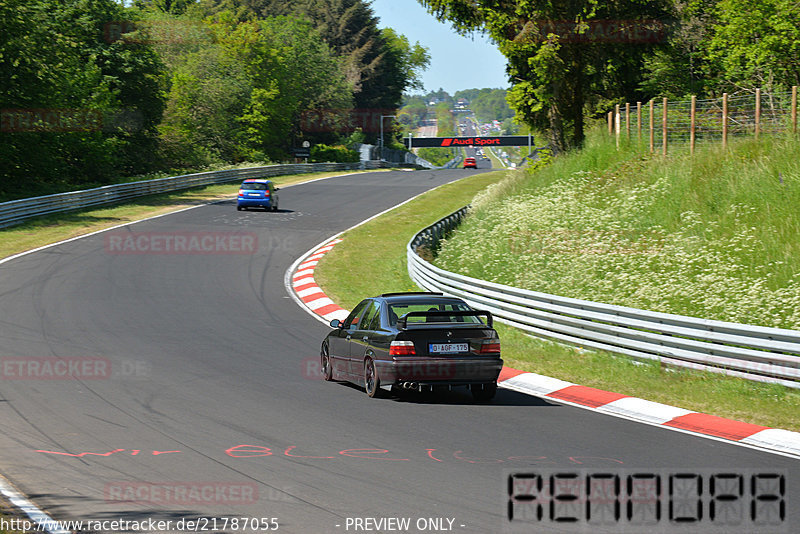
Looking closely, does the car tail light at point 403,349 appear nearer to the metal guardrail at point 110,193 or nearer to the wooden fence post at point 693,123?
the wooden fence post at point 693,123

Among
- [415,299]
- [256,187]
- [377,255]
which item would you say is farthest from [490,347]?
[256,187]

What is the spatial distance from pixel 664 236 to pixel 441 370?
12105mm

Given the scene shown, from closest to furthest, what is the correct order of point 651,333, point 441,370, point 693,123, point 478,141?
point 441,370
point 651,333
point 693,123
point 478,141

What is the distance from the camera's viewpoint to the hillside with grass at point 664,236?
56.8ft

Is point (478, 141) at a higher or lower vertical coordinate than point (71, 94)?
lower

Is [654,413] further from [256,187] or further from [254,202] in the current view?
[256,187]

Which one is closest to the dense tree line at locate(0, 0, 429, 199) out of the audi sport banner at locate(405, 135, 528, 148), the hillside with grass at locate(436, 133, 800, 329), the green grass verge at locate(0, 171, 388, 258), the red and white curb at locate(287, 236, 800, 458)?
the green grass verge at locate(0, 171, 388, 258)

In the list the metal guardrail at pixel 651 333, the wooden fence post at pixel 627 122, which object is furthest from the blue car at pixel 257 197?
the metal guardrail at pixel 651 333

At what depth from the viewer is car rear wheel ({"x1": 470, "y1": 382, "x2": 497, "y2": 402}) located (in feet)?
39.2

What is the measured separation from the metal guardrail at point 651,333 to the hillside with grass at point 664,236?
1721 millimetres

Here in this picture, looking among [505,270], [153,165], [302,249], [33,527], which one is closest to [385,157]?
[153,165]

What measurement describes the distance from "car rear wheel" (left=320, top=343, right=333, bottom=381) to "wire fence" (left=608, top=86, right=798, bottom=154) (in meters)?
15.1

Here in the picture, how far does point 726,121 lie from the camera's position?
25.6 metres

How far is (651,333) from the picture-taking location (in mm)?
14320
